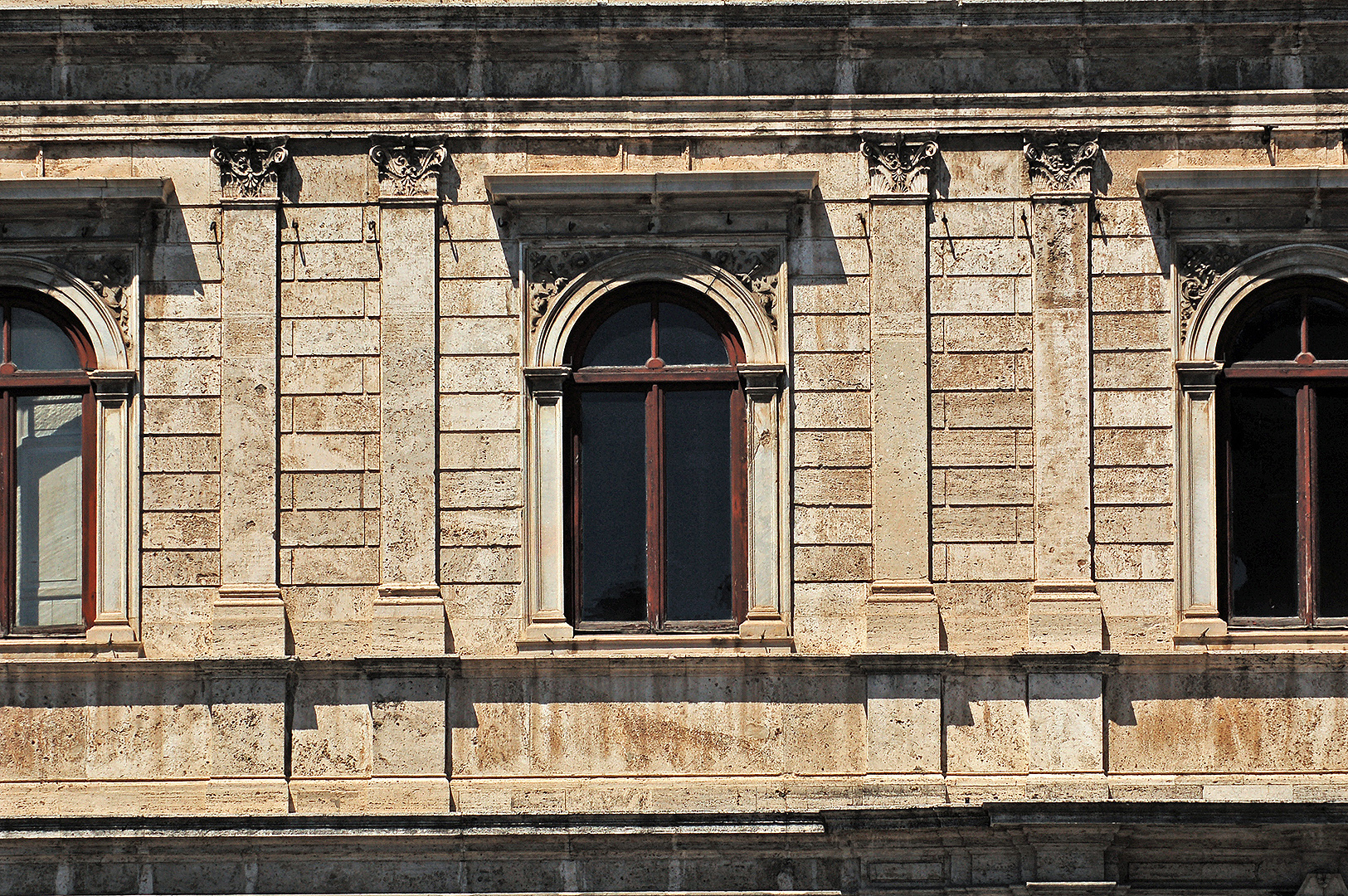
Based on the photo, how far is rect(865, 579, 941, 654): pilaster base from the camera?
41.1 feet

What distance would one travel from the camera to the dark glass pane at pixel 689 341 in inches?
512

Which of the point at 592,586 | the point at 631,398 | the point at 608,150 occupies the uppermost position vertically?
the point at 608,150

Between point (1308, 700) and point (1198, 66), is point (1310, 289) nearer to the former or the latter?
point (1198, 66)

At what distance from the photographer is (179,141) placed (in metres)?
12.9

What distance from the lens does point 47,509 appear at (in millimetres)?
13000

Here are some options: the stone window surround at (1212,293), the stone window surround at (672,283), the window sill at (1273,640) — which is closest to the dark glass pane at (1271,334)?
the stone window surround at (1212,293)

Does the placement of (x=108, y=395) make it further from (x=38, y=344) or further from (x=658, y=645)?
(x=658, y=645)

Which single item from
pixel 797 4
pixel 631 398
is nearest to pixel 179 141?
pixel 631 398

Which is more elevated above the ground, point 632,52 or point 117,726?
point 632,52

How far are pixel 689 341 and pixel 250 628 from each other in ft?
13.0

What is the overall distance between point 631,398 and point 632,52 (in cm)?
265

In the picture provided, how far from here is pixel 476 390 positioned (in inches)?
504

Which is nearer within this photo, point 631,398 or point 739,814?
point 739,814

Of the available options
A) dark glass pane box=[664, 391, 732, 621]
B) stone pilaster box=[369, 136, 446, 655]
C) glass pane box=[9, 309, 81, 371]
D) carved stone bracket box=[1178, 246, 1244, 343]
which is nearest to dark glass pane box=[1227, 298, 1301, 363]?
carved stone bracket box=[1178, 246, 1244, 343]
